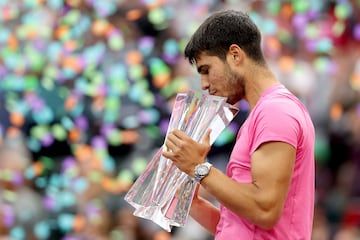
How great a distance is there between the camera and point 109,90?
14.5ft

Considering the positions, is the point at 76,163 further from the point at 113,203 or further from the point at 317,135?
the point at 317,135

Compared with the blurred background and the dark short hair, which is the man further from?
the blurred background

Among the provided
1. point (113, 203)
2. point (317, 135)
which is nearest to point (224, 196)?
point (317, 135)

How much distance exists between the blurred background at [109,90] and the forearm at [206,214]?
168 centimetres

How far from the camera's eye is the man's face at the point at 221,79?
2143 mm

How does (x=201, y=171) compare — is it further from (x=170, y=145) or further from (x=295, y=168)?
(x=295, y=168)

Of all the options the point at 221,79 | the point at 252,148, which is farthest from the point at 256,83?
the point at 252,148

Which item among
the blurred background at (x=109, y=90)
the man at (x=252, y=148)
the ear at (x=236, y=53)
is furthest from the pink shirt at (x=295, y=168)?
the blurred background at (x=109, y=90)

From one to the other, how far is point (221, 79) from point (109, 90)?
2.31 meters

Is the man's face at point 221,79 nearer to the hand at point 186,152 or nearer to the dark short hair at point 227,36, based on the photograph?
the dark short hair at point 227,36

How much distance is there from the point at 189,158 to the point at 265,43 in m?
2.26

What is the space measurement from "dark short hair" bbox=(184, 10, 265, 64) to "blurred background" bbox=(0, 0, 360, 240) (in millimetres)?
1834

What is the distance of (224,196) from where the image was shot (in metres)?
1.98

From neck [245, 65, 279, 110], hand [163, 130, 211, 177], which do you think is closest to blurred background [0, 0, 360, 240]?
neck [245, 65, 279, 110]
